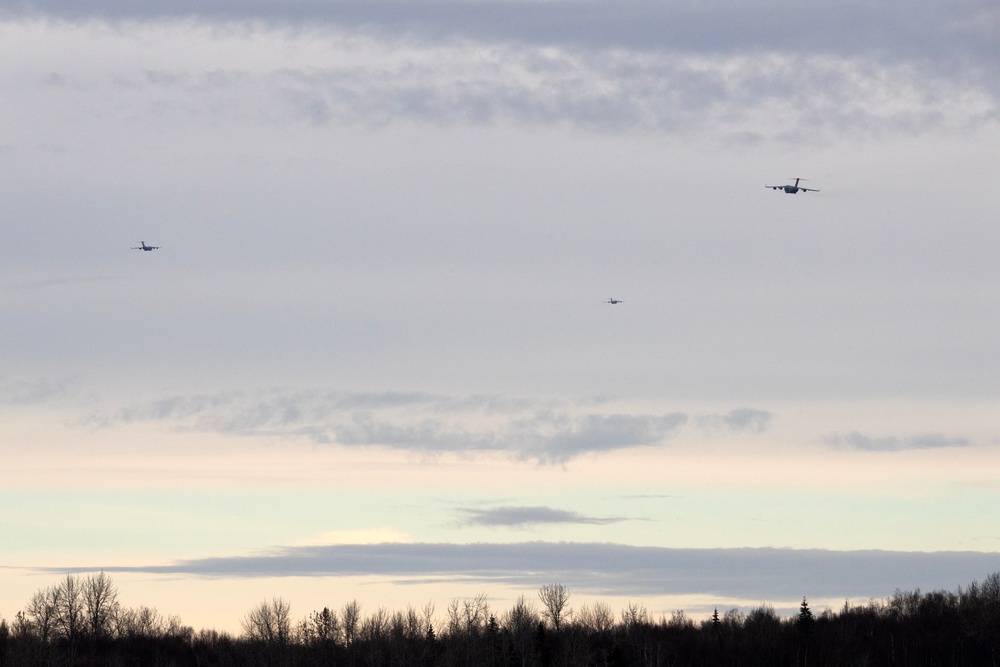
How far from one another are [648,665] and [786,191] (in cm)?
7806

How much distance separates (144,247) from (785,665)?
94519mm

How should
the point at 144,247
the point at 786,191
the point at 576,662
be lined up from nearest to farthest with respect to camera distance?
the point at 786,191, the point at 144,247, the point at 576,662

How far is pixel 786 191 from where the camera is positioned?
149750mm

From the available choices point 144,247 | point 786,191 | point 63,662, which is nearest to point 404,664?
point 63,662

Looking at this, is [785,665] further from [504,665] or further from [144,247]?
[144,247]

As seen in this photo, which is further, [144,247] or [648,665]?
[648,665]

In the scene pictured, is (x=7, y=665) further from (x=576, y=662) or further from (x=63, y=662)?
(x=576, y=662)

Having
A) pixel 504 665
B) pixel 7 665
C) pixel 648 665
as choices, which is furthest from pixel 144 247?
pixel 648 665

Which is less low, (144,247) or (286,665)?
(144,247)

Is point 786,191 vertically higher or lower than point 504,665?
higher

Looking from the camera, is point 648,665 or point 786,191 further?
point 648,665

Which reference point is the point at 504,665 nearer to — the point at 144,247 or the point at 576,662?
the point at 576,662

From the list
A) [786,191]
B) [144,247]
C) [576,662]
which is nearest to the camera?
[786,191]

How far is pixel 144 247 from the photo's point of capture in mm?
173875
